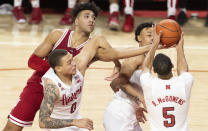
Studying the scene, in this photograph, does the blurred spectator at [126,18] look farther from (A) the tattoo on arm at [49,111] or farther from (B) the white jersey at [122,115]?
(A) the tattoo on arm at [49,111]

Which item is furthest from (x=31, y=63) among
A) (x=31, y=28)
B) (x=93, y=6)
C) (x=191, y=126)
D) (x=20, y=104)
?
(x=31, y=28)

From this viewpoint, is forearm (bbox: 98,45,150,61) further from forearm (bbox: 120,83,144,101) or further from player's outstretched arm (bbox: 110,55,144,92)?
forearm (bbox: 120,83,144,101)

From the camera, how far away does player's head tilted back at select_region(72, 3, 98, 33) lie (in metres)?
5.04

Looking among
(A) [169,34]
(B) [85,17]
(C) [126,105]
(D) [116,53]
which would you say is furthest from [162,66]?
(B) [85,17]

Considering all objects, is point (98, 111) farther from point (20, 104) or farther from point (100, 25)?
point (100, 25)

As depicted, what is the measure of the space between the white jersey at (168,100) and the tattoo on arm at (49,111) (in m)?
0.70

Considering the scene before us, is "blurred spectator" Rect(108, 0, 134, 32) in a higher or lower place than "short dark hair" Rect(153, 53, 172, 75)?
lower

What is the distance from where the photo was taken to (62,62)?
4254 mm

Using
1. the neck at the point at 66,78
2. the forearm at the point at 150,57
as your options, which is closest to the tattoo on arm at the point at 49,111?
the neck at the point at 66,78

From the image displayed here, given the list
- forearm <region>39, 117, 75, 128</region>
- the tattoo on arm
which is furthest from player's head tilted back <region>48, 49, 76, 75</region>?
forearm <region>39, 117, 75, 128</region>

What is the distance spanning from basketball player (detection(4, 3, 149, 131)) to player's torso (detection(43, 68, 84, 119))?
56 centimetres

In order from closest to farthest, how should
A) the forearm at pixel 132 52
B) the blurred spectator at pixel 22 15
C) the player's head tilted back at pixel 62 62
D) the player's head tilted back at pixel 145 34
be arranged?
the player's head tilted back at pixel 62 62
the forearm at pixel 132 52
the player's head tilted back at pixel 145 34
the blurred spectator at pixel 22 15

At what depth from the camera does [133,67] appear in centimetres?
488

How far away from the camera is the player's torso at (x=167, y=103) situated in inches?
163
